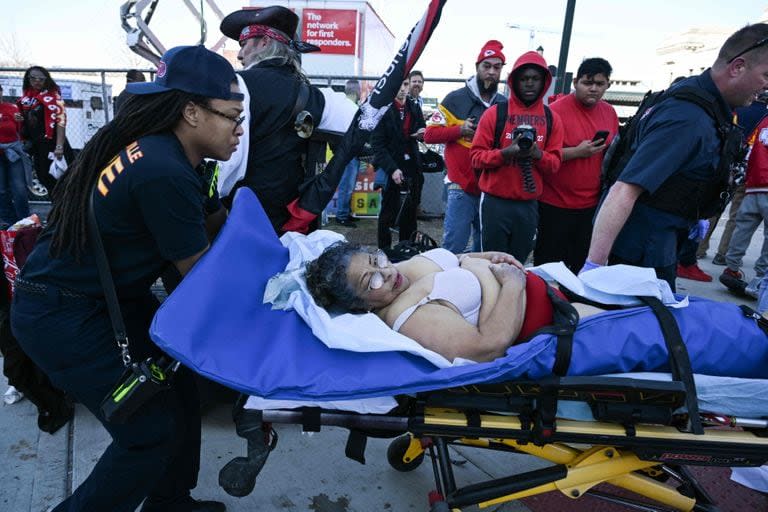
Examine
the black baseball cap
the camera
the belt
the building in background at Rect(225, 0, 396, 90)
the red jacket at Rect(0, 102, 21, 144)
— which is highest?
the building in background at Rect(225, 0, 396, 90)

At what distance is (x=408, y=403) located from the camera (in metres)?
1.70

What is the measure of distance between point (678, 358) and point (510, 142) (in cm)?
228

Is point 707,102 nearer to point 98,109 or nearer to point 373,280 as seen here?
point 373,280

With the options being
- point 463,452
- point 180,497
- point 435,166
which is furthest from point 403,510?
point 435,166

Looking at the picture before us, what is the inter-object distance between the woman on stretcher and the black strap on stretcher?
269 mm

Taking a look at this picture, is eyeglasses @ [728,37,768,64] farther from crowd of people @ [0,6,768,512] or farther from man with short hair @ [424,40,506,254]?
man with short hair @ [424,40,506,254]

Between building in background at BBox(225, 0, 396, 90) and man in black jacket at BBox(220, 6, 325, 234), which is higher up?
building in background at BBox(225, 0, 396, 90)

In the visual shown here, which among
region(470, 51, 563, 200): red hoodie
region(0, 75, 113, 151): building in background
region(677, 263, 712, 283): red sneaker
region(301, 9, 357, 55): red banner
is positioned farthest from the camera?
region(301, 9, 357, 55): red banner

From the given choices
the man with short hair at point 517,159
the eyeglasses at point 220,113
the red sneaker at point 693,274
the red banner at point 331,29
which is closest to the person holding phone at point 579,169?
the man with short hair at point 517,159

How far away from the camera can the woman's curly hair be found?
204 cm

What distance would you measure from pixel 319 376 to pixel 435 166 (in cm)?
458

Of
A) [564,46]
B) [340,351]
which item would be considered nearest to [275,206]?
[340,351]

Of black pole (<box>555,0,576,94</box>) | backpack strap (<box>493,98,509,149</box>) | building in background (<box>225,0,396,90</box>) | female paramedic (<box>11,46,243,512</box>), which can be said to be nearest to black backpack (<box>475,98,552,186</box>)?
backpack strap (<box>493,98,509,149</box>)

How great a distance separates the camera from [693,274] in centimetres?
572
